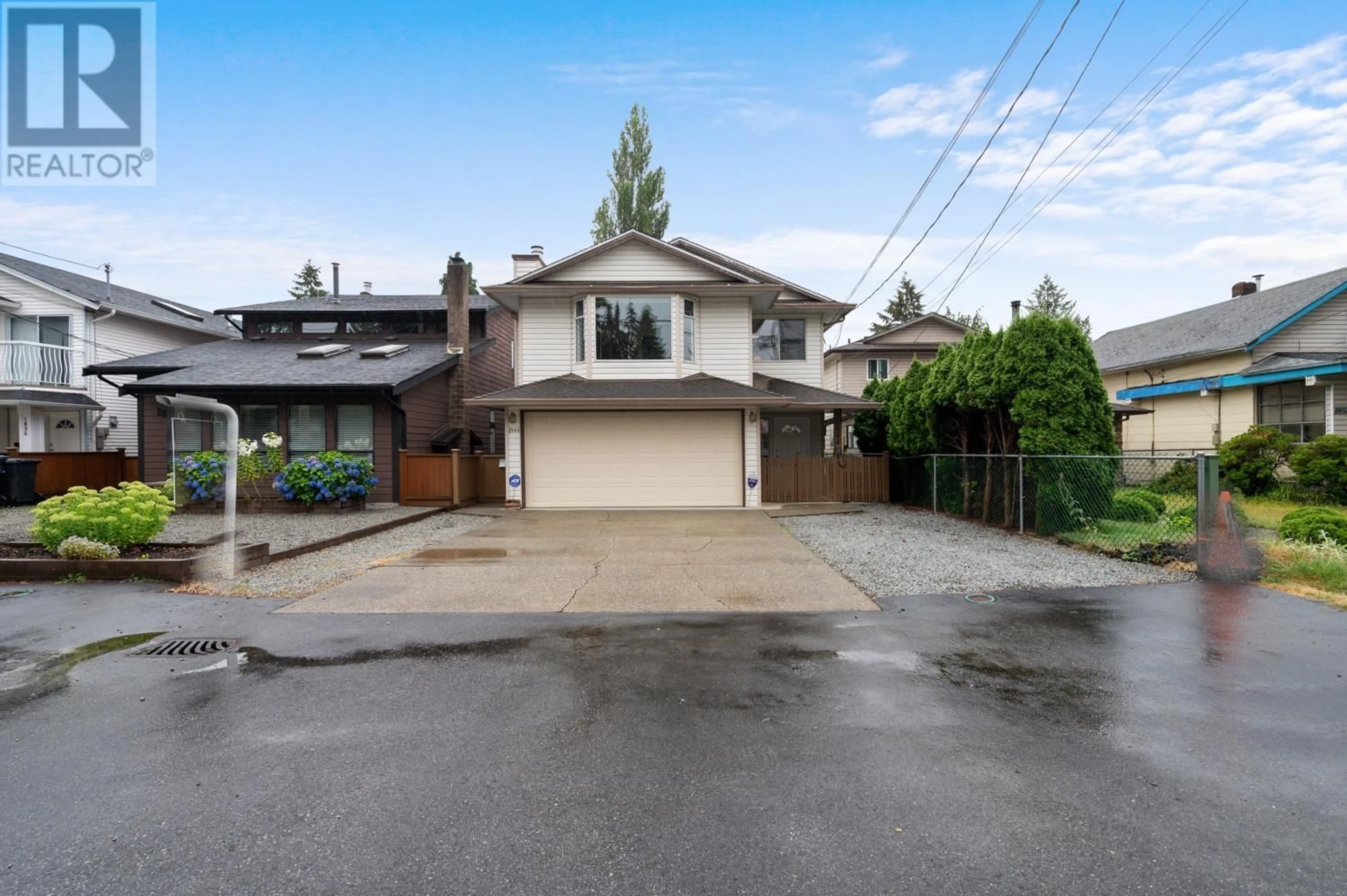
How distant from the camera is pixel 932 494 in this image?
585 inches

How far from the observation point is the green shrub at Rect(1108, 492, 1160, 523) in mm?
10641

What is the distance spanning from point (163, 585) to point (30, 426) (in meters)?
16.5

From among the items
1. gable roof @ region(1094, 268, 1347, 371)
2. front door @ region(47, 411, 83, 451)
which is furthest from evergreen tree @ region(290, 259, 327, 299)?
gable roof @ region(1094, 268, 1347, 371)

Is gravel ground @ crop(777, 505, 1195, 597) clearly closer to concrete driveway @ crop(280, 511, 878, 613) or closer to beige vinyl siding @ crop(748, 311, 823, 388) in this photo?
concrete driveway @ crop(280, 511, 878, 613)

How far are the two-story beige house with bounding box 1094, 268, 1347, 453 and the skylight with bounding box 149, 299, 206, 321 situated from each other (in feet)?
104

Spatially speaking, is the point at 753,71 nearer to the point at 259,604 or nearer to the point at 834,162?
the point at 834,162

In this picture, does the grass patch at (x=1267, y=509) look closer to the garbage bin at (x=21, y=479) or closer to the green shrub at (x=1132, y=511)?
the green shrub at (x=1132, y=511)

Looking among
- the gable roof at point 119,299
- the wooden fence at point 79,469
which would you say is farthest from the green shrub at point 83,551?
the gable roof at point 119,299

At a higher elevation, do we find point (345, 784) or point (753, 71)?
point (753, 71)

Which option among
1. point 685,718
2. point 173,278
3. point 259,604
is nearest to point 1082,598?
point 685,718

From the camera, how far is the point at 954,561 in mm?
8508

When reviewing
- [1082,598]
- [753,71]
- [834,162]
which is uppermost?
[753,71]

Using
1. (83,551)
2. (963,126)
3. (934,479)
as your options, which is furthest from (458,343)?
(963,126)

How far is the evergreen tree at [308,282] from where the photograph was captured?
172 feet
